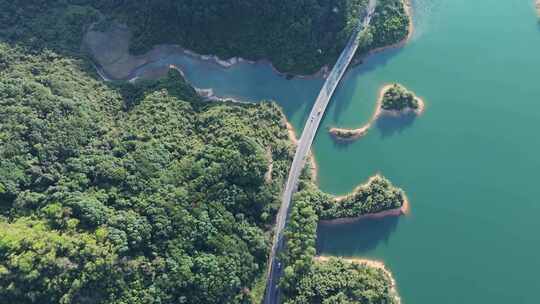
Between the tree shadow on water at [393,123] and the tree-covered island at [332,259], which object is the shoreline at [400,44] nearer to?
the tree shadow on water at [393,123]

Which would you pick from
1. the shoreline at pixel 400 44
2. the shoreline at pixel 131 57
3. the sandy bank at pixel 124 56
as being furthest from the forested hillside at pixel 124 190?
the shoreline at pixel 400 44

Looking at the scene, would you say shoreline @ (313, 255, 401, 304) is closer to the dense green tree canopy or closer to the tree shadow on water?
the tree shadow on water

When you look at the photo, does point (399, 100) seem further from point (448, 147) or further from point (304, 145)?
point (304, 145)

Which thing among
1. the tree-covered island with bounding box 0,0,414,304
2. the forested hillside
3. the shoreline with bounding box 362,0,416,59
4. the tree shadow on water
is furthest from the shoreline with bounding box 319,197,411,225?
the shoreline with bounding box 362,0,416,59

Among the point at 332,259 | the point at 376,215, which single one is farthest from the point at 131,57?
the point at 376,215

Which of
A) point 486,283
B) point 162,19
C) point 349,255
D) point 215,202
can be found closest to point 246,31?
point 162,19

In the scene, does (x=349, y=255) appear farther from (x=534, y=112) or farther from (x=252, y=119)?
(x=534, y=112)
